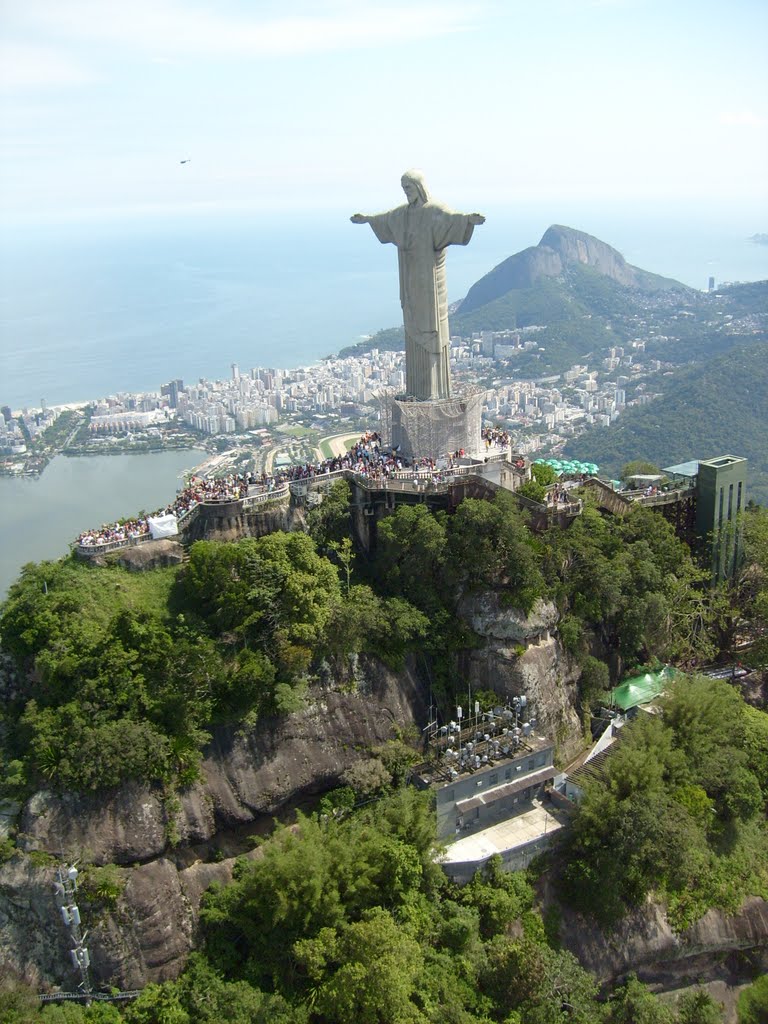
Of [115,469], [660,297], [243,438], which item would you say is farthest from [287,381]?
[660,297]

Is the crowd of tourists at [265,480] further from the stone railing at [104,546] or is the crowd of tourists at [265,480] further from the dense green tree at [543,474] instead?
the dense green tree at [543,474]

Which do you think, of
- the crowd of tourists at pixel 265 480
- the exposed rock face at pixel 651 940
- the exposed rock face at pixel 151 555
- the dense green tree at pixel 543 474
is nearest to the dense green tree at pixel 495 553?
the crowd of tourists at pixel 265 480

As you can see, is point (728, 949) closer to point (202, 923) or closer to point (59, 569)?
point (202, 923)

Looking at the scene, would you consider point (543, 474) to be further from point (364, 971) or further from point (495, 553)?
point (364, 971)

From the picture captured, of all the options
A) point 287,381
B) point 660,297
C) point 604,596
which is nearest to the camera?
point 604,596

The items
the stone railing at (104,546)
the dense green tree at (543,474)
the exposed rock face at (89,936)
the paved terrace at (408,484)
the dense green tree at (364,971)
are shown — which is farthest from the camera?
the dense green tree at (543,474)

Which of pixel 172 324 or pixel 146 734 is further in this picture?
pixel 172 324
